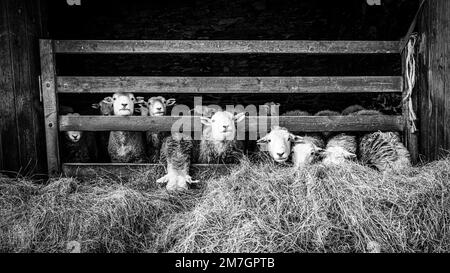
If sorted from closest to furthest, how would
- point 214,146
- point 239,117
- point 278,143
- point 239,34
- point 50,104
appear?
point 278,143 → point 50,104 → point 239,117 → point 214,146 → point 239,34

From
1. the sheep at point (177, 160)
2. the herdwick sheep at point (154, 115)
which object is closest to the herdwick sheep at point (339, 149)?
the sheep at point (177, 160)

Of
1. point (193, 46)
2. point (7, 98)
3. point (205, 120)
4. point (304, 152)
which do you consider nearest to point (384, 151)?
point (304, 152)

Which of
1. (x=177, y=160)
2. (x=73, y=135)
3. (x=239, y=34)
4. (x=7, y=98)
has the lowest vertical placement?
(x=177, y=160)

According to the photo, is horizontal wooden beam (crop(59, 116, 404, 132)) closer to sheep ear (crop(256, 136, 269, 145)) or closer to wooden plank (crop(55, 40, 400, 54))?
sheep ear (crop(256, 136, 269, 145))

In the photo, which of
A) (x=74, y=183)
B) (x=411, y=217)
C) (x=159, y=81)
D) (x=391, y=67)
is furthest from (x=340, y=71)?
(x=74, y=183)

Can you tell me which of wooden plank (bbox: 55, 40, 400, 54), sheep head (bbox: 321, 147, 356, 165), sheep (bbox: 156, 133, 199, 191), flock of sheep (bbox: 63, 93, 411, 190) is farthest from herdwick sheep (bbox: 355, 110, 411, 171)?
sheep (bbox: 156, 133, 199, 191)

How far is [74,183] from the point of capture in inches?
193

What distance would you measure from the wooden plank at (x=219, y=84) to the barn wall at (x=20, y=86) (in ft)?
1.90

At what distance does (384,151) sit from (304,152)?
1023mm

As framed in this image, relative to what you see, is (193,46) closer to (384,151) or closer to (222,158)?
(222,158)

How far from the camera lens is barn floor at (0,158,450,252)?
3.72 metres

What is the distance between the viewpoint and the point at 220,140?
18.2 ft

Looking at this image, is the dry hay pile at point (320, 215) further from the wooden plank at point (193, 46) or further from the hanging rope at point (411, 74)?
the wooden plank at point (193, 46)
